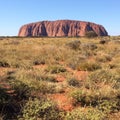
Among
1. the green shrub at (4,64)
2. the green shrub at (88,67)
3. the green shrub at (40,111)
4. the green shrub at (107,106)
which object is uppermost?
the green shrub at (40,111)

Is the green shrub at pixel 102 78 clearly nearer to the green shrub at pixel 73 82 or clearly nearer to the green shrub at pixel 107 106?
the green shrub at pixel 73 82

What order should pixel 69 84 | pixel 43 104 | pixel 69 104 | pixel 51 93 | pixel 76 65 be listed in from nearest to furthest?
pixel 43 104
pixel 69 104
pixel 51 93
pixel 69 84
pixel 76 65

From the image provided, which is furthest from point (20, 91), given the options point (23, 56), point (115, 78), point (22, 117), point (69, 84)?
point (23, 56)

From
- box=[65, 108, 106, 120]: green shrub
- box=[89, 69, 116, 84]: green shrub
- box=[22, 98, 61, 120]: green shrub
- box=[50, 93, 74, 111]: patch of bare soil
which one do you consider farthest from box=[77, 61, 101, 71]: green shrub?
box=[65, 108, 106, 120]: green shrub

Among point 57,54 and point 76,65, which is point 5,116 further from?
point 57,54

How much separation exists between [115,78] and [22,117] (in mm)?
4313

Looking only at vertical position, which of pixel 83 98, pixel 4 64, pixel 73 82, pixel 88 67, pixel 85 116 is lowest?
pixel 4 64

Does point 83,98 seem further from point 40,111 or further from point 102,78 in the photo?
point 102,78

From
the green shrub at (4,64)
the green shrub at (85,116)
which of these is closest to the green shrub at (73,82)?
the green shrub at (85,116)

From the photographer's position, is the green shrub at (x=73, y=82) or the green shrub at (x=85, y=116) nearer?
the green shrub at (x=85, y=116)

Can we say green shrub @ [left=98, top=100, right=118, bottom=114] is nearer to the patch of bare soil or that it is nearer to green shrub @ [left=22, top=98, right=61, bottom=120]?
the patch of bare soil

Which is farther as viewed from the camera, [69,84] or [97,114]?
[69,84]

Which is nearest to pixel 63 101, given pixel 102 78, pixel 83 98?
pixel 83 98

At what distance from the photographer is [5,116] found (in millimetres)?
5316
